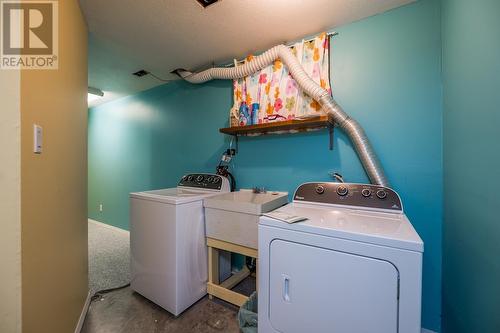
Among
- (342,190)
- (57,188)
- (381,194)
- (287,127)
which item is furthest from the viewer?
(287,127)

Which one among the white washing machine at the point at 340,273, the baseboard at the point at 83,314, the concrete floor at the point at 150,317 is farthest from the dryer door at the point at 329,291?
the baseboard at the point at 83,314

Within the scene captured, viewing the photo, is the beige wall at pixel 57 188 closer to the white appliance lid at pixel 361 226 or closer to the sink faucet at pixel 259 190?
the white appliance lid at pixel 361 226

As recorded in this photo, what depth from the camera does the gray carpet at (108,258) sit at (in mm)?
2133

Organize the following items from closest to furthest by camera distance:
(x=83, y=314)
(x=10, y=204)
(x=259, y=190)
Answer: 1. (x=10, y=204)
2. (x=83, y=314)
3. (x=259, y=190)

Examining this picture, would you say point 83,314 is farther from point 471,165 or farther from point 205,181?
point 471,165

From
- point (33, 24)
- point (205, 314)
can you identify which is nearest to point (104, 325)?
point (205, 314)

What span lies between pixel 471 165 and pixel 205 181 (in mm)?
2028

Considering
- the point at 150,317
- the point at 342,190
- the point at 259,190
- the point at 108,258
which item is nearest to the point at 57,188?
the point at 150,317

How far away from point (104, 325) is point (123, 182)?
2.57m

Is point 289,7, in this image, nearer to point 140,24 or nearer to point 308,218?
point 140,24

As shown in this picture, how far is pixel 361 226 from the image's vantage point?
103cm

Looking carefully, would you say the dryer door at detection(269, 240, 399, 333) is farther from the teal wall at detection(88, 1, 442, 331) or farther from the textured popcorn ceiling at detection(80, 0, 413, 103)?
the textured popcorn ceiling at detection(80, 0, 413, 103)

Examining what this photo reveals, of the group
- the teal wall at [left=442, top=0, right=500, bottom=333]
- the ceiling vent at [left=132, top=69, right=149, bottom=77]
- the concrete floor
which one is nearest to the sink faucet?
the concrete floor

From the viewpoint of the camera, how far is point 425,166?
1.47 meters
